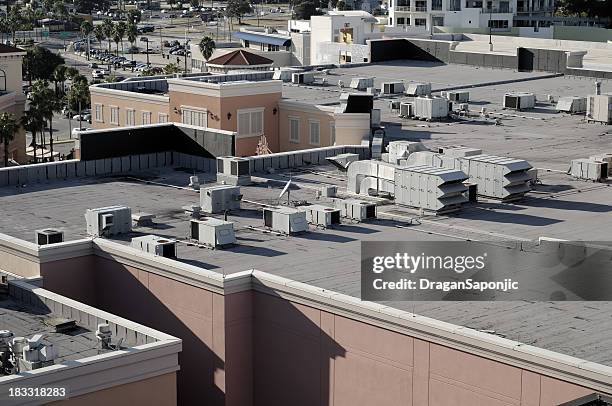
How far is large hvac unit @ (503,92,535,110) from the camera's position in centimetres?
6344

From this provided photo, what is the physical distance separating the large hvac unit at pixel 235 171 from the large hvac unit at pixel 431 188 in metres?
6.99

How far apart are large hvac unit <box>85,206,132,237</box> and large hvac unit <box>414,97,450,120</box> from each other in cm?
2460

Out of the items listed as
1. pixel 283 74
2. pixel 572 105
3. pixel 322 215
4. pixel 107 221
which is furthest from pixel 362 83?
pixel 107 221

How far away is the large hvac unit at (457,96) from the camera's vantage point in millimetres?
64750

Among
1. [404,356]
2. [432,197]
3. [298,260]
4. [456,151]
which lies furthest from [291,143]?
[404,356]

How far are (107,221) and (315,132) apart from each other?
2226cm

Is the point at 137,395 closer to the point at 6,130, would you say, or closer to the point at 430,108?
the point at 430,108

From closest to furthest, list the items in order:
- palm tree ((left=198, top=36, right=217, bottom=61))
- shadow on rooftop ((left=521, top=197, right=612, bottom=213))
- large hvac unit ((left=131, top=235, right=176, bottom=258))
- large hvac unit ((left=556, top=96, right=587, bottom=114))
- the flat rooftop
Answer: the flat rooftop
large hvac unit ((left=131, top=235, right=176, bottom=258))
shadow on rooftop ((left=521, top=197, right=612, bottom=213))
large hvac unit ((left=556, top=96, right=587, bottom=114))
palm tree ((left=198, top=36, right=217, bottom=61))

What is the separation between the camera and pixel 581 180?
46.2 meters

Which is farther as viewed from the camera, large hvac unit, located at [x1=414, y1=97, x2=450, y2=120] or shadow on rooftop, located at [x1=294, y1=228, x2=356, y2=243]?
large hvac unit, located at [x1=414, y1=97, x2=450, y2=120]

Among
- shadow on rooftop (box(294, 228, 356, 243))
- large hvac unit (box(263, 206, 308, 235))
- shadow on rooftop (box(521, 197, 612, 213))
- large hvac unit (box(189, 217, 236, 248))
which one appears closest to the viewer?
large hvac unit (box(189, 217, 236, 248))

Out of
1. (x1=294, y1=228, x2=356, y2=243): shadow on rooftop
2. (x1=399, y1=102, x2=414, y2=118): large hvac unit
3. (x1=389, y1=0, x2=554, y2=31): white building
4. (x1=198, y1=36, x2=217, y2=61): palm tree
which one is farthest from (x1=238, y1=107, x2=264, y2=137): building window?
(x1=389, y1=0, x2=554, y2=31): white building

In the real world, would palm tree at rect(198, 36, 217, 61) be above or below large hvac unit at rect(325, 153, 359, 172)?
below

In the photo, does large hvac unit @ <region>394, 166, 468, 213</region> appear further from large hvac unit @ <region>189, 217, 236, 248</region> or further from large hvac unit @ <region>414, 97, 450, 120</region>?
large hvac unit @ <region>414, 97, 450, 120</region>
